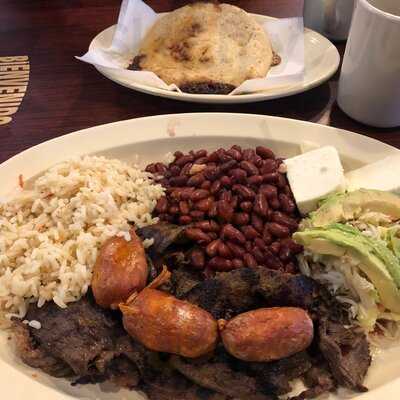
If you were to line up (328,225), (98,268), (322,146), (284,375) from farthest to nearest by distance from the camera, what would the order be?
(322,146) → (328,225) → (98,268) → (284,375)

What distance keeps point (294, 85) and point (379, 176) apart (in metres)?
0.85

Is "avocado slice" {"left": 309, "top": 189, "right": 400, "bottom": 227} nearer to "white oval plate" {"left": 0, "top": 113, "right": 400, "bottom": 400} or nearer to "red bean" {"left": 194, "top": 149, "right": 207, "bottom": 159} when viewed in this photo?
"white oval plate" {"left": 0, "top": 113, "right": 400, "bottom": 400}

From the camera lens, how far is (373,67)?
7.96ft

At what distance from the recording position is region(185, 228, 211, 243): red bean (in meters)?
2.02

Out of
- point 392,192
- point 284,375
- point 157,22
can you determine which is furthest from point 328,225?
point 157,22

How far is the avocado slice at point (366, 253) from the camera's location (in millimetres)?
1802

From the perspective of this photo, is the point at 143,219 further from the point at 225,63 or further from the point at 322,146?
the point at 225,63

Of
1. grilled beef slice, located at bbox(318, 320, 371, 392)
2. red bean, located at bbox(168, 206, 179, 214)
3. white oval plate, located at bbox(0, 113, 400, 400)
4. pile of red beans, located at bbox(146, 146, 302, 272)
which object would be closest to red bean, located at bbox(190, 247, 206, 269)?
pile of red beans, located at bbox(146, 146, 302, 272)

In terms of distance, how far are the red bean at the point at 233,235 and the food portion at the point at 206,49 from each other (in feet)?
3.45

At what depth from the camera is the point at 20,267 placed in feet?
6.13

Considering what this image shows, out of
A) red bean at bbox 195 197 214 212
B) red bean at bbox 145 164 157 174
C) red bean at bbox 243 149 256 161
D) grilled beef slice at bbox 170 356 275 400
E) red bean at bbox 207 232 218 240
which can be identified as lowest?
grilled beef slice at bbox 170 356 275 400

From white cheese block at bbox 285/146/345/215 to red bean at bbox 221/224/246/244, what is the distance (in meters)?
0.31

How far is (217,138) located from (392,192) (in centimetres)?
90

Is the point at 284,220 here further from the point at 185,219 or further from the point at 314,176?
the point at 185,219
